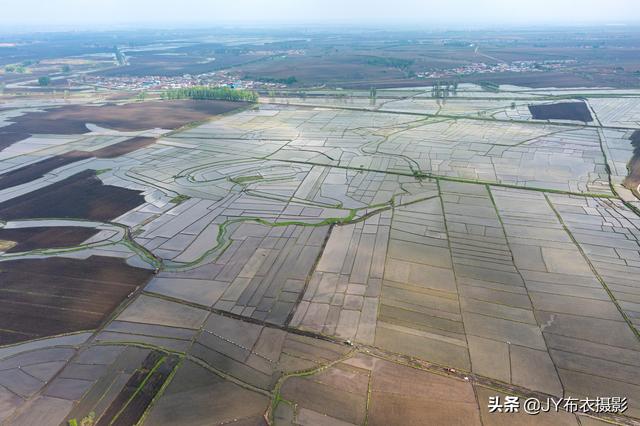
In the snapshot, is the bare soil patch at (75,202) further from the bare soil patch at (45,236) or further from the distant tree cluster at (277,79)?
the distant tree cluster at (277,79)

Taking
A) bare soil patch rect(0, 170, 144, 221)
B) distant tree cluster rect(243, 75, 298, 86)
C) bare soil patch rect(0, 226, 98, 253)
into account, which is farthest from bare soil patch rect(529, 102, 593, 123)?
bare soil patch rect(0, 226, 98, 253)

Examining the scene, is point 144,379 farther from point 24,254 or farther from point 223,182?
point 223,182

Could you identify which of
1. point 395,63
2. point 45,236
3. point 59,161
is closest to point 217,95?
point 59,161

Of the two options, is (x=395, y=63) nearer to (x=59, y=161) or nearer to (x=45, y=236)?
(x=59, y=161)

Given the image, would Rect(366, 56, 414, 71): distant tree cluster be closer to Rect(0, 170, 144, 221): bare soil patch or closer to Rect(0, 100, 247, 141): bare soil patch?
Rect(0, 100, 247, 141): bare soil patch

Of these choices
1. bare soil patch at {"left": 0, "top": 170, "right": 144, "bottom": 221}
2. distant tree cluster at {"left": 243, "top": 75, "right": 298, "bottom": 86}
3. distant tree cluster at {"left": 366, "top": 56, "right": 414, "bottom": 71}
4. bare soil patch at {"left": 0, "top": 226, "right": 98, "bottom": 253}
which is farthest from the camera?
distant tree cluster at {"left": 366, "top": 56, "right": 414, "bottom": 71}

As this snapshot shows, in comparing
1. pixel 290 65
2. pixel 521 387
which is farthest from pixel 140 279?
pixel 290 65
